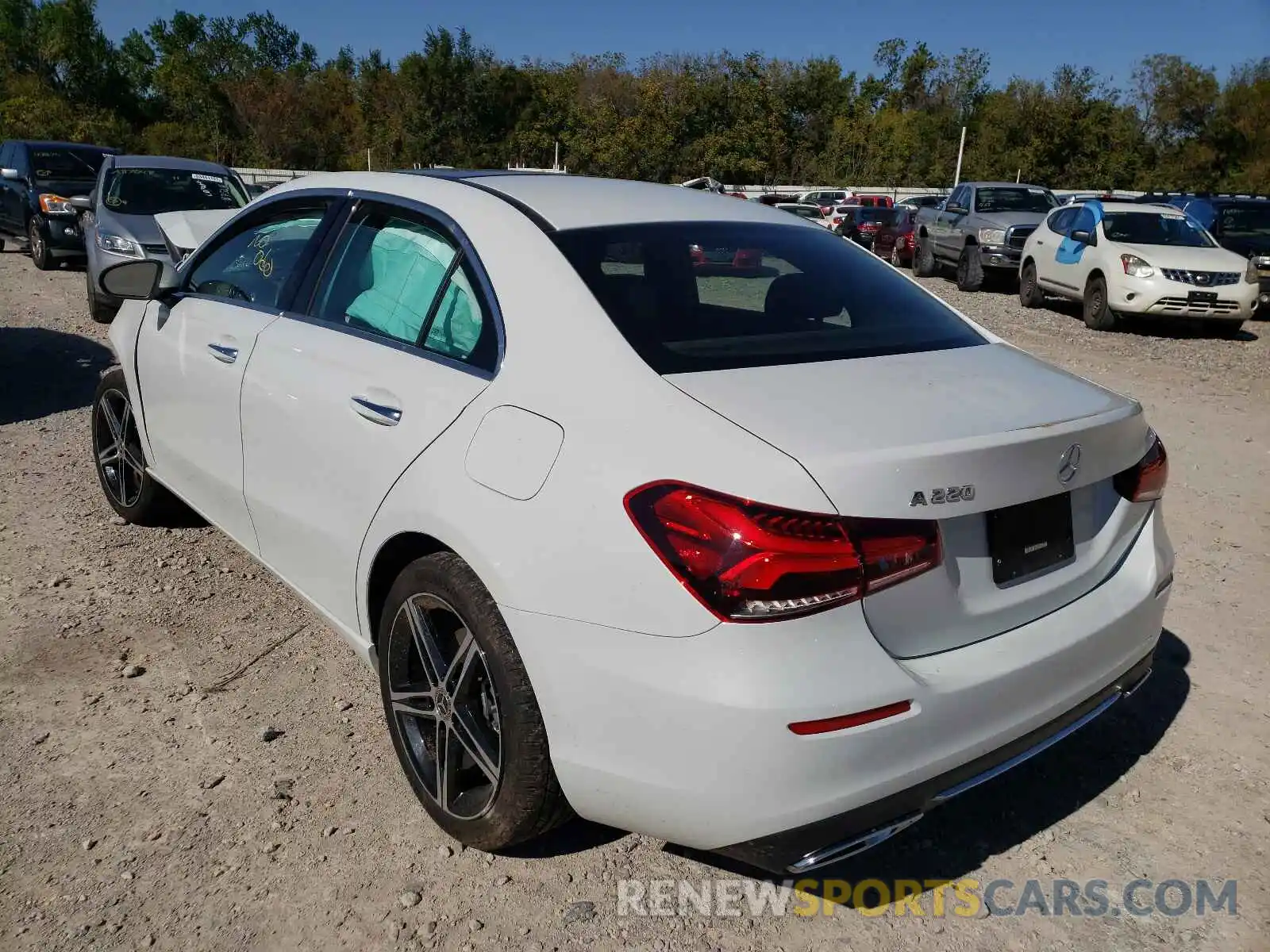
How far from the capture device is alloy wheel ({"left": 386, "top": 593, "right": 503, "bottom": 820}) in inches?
98.3

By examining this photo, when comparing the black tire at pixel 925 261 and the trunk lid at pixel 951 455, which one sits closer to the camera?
the trunk lid at pixel 951 455

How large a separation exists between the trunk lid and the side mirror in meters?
2.73

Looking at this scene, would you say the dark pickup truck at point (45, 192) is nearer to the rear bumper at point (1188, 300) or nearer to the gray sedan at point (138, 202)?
the gray sedan at point (138, 202)

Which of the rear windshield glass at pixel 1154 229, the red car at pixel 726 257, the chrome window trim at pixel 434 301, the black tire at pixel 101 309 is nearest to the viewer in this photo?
the chrome window trim at pixel 434 301

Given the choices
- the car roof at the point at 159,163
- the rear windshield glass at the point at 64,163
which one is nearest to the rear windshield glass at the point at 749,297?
the car roof at the point at 159,163

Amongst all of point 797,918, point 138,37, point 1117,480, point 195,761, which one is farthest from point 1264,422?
point 138,37

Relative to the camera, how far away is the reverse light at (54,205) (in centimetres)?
1409

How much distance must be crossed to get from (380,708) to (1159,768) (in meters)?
2.42

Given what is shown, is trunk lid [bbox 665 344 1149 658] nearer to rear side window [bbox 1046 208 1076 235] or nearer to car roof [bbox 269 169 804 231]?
car roof [bbox 269 169 804 231]

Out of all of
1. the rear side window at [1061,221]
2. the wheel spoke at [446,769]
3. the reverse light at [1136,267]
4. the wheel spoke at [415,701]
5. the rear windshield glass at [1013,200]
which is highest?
the rear windshield glass at [1013,200]

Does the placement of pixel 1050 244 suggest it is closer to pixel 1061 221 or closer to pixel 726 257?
pixel 1061 221

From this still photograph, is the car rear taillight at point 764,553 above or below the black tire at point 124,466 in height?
above

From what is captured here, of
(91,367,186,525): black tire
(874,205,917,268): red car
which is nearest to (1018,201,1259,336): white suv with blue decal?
(874,205,917,268): red car

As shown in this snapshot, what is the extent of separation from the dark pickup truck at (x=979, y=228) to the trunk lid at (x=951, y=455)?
14980 millimetres
